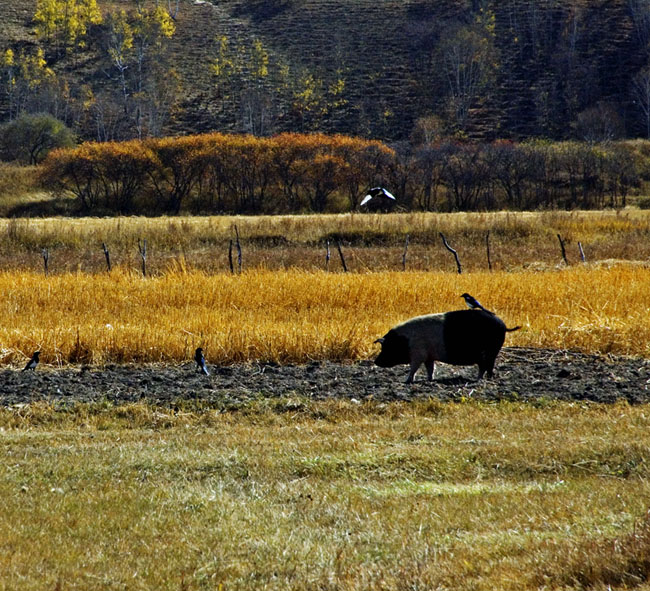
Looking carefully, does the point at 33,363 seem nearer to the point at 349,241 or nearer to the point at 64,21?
the point at 349,241

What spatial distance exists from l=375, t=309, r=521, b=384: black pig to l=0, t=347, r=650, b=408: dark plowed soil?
0.35 metres

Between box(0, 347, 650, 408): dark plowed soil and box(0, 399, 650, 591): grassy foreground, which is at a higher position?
box(0, 399, 650, 591): grassy foreground

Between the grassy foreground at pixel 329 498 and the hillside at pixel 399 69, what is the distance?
60576mm

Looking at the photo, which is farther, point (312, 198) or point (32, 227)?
point (312, 198)

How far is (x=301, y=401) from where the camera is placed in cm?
1048

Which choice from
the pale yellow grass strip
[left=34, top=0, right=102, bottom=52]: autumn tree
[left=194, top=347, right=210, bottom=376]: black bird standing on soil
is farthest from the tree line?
[left=194, top=347, right=210, bottom=376]: black bird standing on soil

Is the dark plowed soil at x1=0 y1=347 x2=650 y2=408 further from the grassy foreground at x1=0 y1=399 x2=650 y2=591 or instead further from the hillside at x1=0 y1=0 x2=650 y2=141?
the hillside at x1=0 y1=0 x2=650 y2=141

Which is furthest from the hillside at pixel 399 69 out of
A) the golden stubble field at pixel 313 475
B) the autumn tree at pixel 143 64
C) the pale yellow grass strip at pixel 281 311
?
the golden stubble field at pixel 313 475

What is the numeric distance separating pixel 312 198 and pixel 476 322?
42537mm

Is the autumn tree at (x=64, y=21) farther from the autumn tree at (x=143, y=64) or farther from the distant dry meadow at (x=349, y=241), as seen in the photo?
the distant dry meadow at (x=349, y=241)

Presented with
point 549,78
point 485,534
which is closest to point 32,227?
point 485,534

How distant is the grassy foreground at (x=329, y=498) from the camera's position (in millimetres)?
5320

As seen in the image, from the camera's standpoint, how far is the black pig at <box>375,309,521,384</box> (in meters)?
Answer: 11.2

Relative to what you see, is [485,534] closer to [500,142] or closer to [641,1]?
[500,142]
